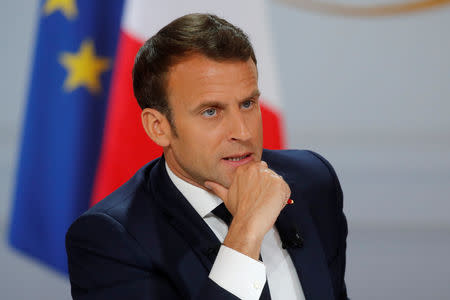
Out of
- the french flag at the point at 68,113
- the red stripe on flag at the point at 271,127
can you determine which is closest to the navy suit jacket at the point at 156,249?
the red stripe on flag at the point at 271,127

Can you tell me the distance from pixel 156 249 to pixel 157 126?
36 cm

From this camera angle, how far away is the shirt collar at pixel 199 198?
1749mm

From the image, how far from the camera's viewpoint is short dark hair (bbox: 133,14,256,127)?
1.65 metres

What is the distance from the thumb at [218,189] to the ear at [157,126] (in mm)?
183

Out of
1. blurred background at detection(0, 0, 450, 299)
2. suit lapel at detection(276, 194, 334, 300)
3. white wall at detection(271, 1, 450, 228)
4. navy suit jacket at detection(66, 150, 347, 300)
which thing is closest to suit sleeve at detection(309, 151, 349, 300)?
navy suit jacket at detection(66, 150, 347, 300)

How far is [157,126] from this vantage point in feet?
5.83

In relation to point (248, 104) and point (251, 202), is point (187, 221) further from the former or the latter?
point (248, 104)

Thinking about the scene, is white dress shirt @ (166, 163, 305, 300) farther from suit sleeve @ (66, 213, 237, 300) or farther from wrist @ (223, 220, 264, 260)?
suit sleeve @ (66, 213, 237, 300)

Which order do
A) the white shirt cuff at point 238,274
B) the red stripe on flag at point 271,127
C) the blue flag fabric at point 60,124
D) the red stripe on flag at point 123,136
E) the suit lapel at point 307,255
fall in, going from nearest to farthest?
the white shirt cuff at point 238,274
the suit lapel at point 307,255
the red stripe on flag at point 123,136
the red stripe on flag at point 271,127
the blue flag fabric at point 60,124

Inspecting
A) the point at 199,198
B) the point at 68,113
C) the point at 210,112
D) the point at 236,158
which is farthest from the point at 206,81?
the point at 68,113

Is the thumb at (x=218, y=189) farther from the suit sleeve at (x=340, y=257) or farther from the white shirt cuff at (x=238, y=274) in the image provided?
the suit sleeve at (x=340, y=257)

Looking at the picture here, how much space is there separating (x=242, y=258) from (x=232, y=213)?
143mm

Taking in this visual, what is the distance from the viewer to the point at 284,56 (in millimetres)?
4578

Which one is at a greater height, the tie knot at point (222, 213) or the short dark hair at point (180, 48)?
the short dark hair at point (180, 48)
